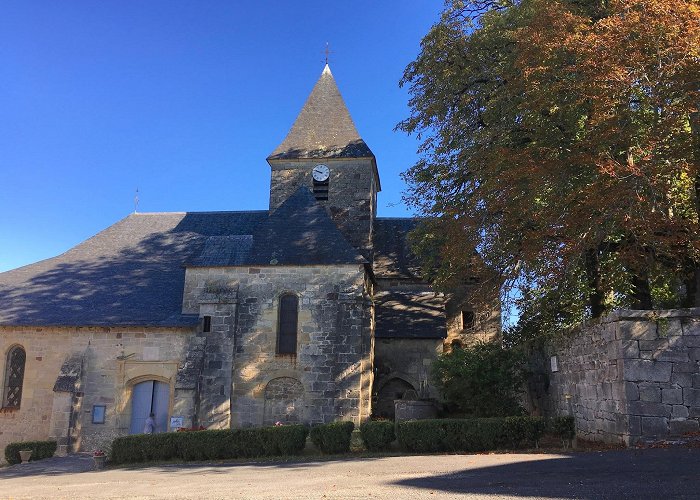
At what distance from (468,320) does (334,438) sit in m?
12.2

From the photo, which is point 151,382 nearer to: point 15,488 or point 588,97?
point 15,488

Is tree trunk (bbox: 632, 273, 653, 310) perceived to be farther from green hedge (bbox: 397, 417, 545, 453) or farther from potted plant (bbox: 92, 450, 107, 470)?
potted plant (bbox: 92, 450, 107, 470)

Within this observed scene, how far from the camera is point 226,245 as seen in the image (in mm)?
20391

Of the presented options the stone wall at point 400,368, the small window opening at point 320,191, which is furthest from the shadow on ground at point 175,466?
the small window opening at point 320,191

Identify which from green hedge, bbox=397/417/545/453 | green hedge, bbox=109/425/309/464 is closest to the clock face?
green hedge, bbox=109/425/309/464

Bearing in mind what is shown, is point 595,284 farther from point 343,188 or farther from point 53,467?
point 53,467

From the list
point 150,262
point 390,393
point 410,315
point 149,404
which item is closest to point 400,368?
point 390,393

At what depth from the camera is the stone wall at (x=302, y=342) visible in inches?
707

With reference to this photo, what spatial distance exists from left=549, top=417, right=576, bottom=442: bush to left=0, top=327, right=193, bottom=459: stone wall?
11.5 metres

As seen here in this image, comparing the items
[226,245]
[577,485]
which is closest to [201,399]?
[226,245]

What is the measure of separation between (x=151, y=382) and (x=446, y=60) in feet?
45.7

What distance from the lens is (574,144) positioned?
13078 millimetres

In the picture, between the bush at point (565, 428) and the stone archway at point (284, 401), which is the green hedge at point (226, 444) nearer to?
the stone archway at point (284, 401)

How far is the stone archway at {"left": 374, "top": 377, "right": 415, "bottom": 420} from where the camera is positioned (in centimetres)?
2180
